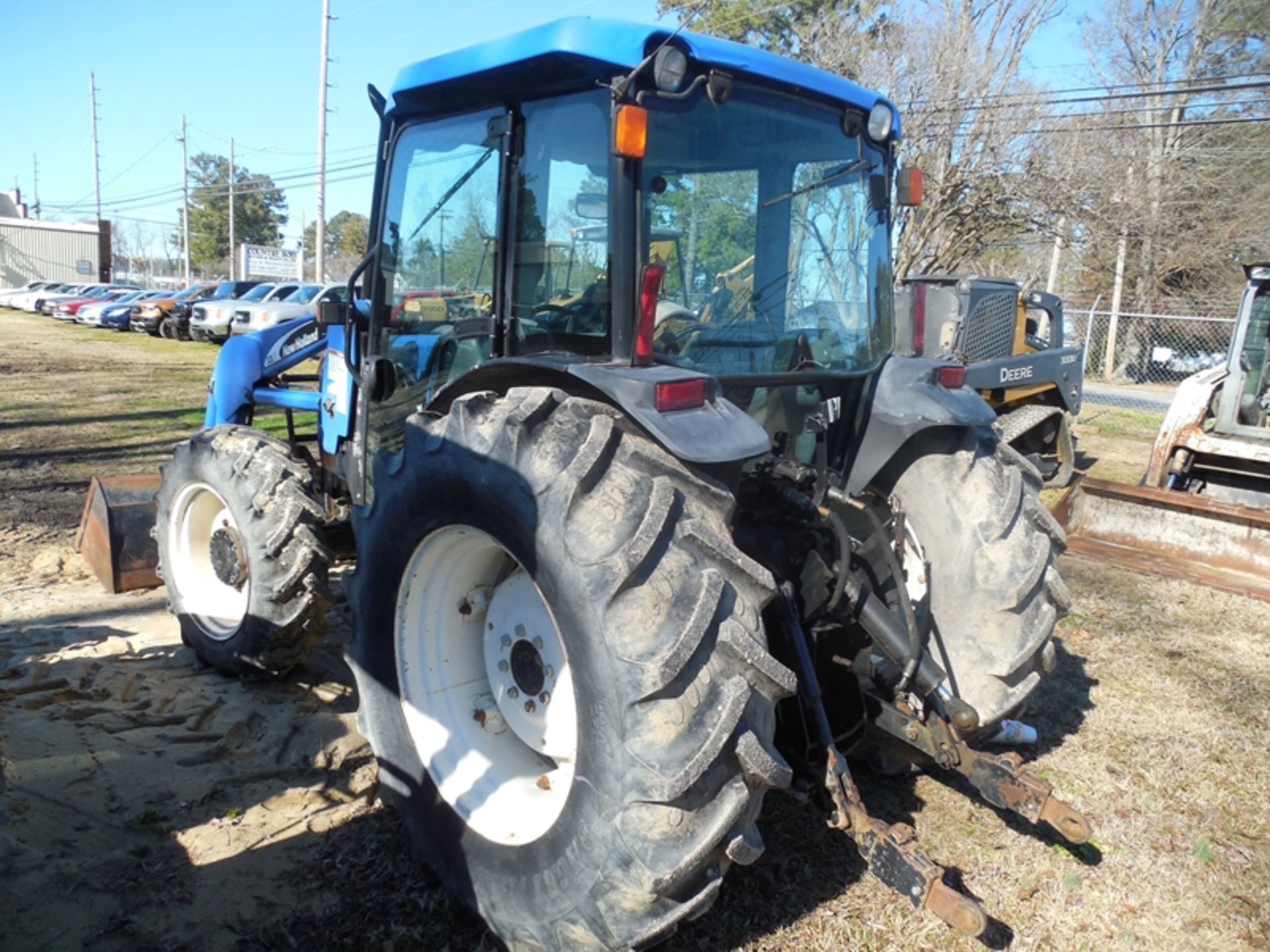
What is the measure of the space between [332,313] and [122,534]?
2235mm

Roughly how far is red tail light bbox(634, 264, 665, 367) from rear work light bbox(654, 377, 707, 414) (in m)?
0.22

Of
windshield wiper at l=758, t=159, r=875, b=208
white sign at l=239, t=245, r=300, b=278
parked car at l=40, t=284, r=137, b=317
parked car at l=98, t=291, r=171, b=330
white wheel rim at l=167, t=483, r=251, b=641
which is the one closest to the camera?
windshield wiper at l=758, t=159, r=875, b=208

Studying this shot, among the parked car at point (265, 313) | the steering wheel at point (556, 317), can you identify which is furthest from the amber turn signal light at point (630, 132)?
the parked car at point (265, 313)

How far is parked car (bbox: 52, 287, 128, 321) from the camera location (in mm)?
31375

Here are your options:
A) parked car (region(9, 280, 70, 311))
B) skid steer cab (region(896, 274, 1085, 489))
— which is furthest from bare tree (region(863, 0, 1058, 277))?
parked car (region(9, 280, 70, 311))

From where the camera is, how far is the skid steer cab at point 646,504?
2180 millimetres

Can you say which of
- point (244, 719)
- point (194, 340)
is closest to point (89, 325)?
Result: point (194, 340)

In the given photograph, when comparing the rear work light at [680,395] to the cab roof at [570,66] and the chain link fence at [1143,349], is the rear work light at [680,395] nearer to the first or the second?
the cab roof at [570,66]

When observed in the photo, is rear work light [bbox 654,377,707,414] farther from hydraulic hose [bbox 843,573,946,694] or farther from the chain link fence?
the chain link fence

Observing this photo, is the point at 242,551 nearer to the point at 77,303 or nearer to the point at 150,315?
the point at 150,315

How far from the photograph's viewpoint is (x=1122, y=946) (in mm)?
2812

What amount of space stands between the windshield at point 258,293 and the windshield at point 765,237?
83.8ft

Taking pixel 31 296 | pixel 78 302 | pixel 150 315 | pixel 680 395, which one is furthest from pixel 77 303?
pixel 680 395

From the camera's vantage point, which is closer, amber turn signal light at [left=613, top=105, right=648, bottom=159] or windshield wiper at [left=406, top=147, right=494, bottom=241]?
amber turn signal light at [left=613, top=105, right=648, bottom=159]
